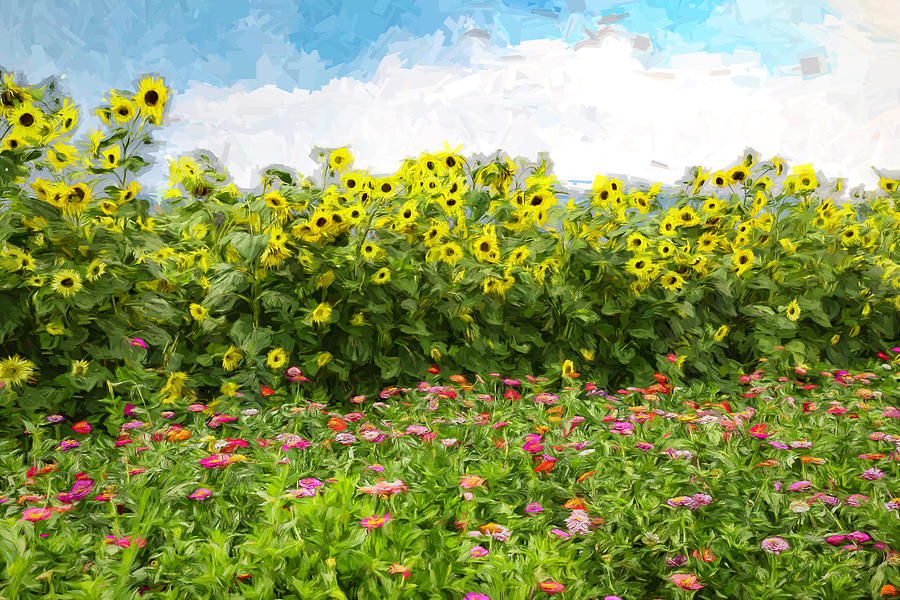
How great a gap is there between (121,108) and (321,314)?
110cm

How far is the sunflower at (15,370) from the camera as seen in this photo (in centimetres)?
244

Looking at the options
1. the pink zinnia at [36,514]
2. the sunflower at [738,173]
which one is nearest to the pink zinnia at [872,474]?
the pink zinnia at [36,514]

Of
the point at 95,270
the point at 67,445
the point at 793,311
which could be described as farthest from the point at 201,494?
the point at 793,311

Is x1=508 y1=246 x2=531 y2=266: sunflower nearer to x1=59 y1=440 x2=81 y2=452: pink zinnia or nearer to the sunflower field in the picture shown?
the sunflower field

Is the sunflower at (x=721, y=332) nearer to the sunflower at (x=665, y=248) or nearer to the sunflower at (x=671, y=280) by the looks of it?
the sunflower at (x=671, y=280)

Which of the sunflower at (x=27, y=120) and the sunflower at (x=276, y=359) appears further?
the sunflower at (x=276, y=359)

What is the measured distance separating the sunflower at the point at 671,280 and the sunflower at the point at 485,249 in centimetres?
90

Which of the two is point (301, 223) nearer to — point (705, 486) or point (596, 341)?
point (596, 341)

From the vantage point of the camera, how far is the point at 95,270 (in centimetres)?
256

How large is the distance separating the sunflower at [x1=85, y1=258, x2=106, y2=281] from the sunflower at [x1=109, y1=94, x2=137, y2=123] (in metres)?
0.57

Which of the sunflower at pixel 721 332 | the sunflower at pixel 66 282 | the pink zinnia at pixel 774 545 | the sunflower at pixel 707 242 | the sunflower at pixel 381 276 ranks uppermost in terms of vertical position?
the sunflower at pixel 66 282

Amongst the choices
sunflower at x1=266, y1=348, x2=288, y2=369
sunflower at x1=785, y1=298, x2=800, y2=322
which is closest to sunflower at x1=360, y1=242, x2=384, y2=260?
sunflower at x1=266, y1=348, x2=288, y2=369

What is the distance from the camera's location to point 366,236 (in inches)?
121

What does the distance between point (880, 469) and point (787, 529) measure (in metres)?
0.62
